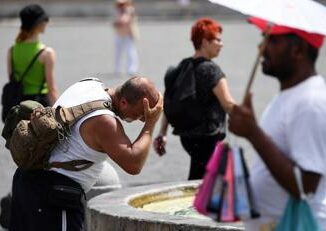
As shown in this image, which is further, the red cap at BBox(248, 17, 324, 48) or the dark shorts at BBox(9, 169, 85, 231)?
the dark shorts at BBox(9, 169, 85, 231)

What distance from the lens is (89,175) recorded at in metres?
5.47

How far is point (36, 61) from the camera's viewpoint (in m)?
8.93

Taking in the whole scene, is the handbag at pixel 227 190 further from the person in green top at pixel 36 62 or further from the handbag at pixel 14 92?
the handbag at pixel 14 92

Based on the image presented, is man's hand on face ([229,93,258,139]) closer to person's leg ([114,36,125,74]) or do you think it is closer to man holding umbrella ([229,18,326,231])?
man holding umbrella ([229,18,326,231])

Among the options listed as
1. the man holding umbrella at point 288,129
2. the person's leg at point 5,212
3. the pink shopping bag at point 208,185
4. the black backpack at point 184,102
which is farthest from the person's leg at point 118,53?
the pink shopping bag at point 208,185

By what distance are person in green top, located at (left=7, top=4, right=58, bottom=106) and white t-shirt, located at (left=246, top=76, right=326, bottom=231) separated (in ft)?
15.8

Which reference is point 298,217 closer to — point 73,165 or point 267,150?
point 267,150

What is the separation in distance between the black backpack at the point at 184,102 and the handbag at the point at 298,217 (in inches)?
146

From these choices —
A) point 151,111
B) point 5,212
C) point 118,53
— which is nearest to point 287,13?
point 151,111

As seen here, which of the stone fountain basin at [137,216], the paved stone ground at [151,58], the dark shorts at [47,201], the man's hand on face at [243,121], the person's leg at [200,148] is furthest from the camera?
the paved stone ground at [151,58]

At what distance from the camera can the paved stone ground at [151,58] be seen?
1121cm

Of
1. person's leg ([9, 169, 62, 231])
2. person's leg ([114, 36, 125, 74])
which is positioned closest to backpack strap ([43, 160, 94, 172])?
person's leg ([9, 169, 62, 231])

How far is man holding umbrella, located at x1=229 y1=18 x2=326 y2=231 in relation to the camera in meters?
3.99

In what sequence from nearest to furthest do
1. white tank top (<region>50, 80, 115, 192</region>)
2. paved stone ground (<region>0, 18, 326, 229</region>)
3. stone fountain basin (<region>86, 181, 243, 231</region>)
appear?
white tank top (<region>50, 80, 115, 192</region>)
stone fountain basin (<region>86, 181, 243, 231</region>)
paved stone ground (<region>0, 18, 326, 229</region>)
